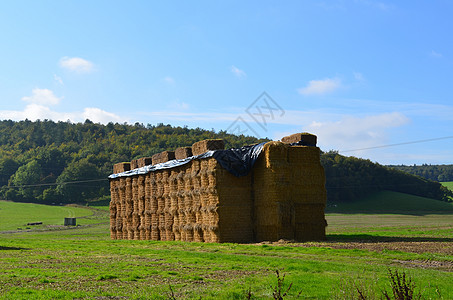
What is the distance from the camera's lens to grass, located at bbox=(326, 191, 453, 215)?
96.5 meters

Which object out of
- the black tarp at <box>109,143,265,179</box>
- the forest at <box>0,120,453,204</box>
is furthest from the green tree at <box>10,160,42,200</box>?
the black tarp at <box>109,143,265,179</box>

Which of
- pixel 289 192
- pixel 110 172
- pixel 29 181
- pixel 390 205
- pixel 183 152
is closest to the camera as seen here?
pixel 289 192

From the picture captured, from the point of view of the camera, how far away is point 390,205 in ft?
331

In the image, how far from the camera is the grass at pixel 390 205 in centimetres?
9650

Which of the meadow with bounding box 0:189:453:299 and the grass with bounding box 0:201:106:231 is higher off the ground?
the grass with bounding box 0:201:106:231

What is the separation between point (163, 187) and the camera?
3772 cm

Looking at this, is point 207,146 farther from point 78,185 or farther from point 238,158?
point 78,185

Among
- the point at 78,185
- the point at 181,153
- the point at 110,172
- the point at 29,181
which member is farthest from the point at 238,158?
the point at 29,181

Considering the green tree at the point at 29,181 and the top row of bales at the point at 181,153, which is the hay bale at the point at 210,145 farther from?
the green tree at the point at 29,181

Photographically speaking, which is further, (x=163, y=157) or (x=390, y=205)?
(x=390, y=205)

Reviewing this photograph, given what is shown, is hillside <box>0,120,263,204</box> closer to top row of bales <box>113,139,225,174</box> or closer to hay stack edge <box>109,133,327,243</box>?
top row of bales <box>113,139,225,174</box>

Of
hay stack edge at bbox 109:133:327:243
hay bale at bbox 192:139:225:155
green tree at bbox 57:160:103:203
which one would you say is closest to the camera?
hay stack edge at bbox 109:133:327:243

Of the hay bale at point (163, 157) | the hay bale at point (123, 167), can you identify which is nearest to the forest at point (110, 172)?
the hay bale at point (123, 167)

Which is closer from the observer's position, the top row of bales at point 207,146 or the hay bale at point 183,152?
the top row of bales at point 207,146
